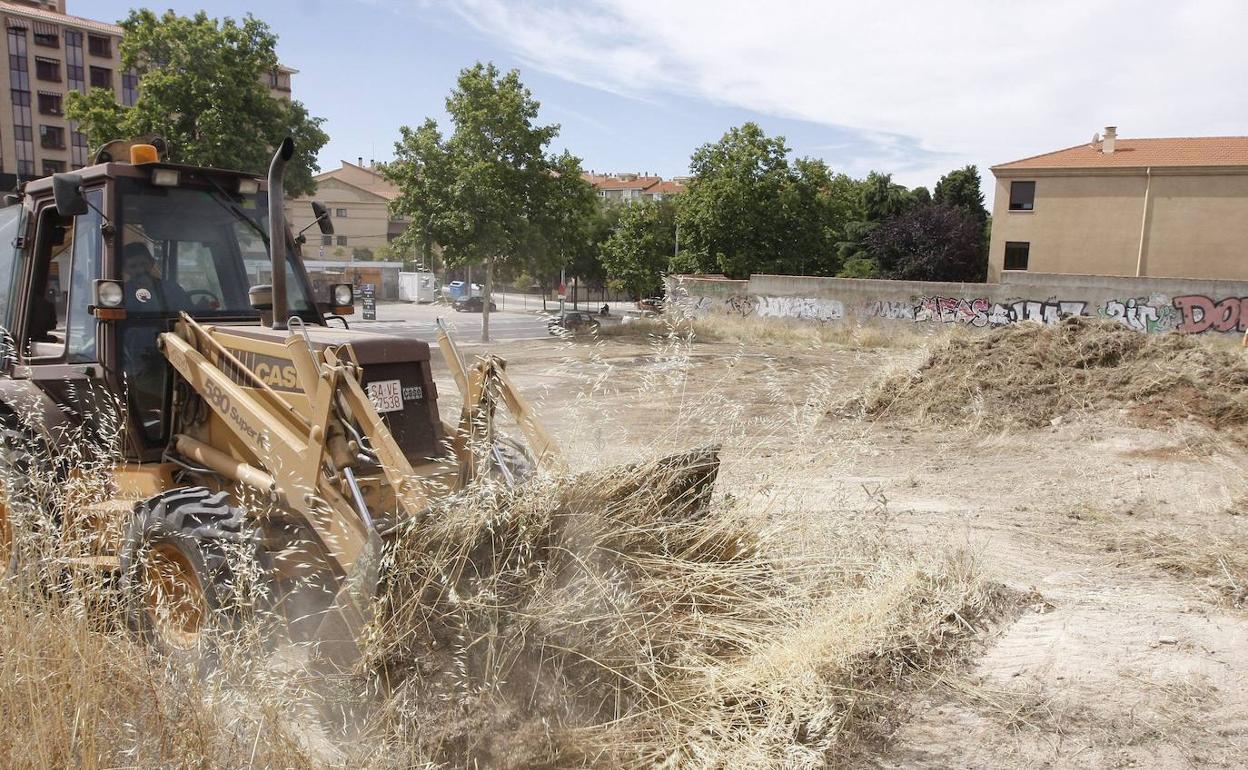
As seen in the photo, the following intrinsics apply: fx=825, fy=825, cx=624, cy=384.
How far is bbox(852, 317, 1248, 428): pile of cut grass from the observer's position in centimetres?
1070

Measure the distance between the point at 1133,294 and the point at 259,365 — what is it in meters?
26.7

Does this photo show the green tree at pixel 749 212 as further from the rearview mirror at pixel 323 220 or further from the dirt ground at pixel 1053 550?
the rearview mirror at pixel 323 220

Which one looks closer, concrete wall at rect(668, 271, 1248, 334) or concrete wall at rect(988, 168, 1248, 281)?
concrete wall at rect(668, 271, 1248, 334)

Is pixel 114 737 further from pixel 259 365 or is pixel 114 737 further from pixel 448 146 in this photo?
pixel 448 146

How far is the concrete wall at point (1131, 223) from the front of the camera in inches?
1339

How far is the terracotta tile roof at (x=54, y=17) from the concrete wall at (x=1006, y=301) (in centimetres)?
4688

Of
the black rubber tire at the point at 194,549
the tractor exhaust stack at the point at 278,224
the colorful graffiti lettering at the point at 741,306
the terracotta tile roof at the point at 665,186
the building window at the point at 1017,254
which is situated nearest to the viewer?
the black rubber tire at the point at 194,549

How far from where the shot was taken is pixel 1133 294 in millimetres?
24609

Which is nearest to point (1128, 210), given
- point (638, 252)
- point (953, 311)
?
point (953, 311)

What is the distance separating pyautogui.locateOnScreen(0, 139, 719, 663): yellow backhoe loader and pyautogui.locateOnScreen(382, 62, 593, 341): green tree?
1687cm

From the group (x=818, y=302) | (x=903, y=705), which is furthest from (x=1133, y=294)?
(x=903, y=705)

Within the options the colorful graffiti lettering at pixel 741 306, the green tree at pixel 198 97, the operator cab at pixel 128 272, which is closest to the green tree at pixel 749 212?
the colorful graffiti lettering at pixel 741 306

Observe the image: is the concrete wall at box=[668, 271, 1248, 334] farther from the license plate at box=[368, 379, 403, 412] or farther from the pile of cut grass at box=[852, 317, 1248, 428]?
the license plate at box=[368, 379, 403, 412]

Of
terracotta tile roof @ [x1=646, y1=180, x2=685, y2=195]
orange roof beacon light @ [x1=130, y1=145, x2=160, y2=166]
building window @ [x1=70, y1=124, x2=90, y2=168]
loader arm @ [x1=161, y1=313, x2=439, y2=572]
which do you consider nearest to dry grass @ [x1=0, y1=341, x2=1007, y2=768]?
loader arm @ [x1=161, y1=313, x2=439, y2=572]
